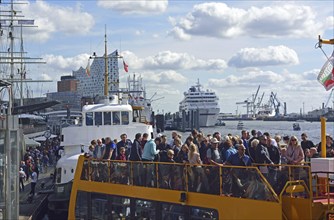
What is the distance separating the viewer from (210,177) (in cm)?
1266

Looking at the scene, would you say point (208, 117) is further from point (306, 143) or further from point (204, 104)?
point (306, 143)

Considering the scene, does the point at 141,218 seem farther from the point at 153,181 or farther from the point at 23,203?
the point at 23,203

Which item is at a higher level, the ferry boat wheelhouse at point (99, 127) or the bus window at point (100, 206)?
the ferry boat wheelhouse at point (99, 127)

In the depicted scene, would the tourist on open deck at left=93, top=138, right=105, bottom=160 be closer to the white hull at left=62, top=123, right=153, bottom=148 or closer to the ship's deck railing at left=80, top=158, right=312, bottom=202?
the ship's deck railing at left=80, top=158, right=312, bottom=202

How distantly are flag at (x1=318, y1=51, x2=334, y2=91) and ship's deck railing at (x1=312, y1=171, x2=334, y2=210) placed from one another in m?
1.66

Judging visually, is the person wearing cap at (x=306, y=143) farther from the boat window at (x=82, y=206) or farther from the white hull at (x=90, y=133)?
the white hull at (x=90, y=133)

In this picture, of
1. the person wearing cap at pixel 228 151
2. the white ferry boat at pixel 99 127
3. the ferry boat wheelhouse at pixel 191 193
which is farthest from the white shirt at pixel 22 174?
the person wearing cap at pixel 228 151

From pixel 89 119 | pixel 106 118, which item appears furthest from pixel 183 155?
pixel 89 119

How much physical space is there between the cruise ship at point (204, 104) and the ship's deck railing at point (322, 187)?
123 meters

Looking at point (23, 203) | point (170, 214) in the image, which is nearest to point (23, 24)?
point (23, 203)

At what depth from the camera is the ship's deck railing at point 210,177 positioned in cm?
1127

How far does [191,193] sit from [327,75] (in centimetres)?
403

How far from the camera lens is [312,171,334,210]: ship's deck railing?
10.8 meters

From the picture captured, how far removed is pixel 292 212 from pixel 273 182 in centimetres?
85
